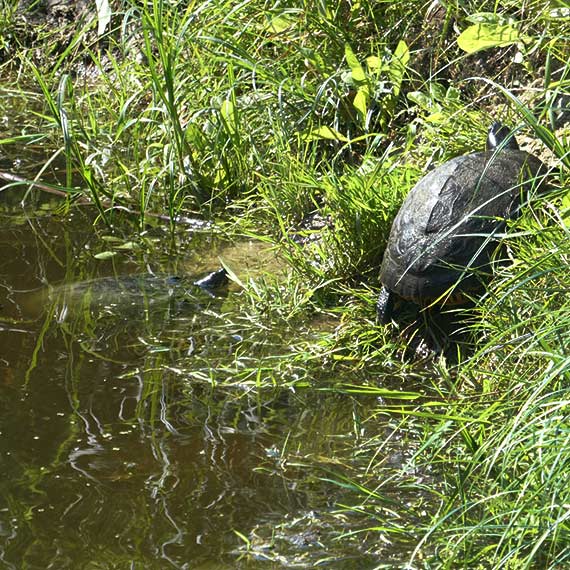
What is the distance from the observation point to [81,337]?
3965mm

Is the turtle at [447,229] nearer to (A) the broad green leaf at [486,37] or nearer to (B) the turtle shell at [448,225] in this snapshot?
(B) the turtle shell at [448,225]

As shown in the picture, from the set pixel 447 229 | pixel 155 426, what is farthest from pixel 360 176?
pixel 155 426

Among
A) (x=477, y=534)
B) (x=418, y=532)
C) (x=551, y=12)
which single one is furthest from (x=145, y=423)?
(x=551, y=12)

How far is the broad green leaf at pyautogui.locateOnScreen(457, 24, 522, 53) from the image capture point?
4.32 meters

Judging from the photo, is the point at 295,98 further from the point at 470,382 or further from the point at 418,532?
the point at 418,532

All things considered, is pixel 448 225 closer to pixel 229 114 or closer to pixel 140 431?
pixel 140 431

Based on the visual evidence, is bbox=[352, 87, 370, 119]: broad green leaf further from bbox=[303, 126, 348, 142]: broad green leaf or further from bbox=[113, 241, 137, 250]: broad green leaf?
bbox=[113, 241, 137, 250]: broad green leaf

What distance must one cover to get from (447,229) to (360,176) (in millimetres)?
735

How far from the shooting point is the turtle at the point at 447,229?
12.4 ft

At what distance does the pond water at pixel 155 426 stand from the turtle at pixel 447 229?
0.41 m

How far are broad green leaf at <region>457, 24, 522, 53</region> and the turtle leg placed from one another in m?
1.16

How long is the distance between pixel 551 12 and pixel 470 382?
1.55 m

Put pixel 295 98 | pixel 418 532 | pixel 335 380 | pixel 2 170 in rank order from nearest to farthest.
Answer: pixel 418 532 < pixel 335 380 < pixel 295 98 < pixel 2 170

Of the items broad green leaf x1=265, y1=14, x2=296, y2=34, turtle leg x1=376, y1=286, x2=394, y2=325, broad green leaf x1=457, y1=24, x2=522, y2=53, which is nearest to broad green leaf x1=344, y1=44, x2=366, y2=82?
broad green leaf x1=265, y1=14, x2=296, y2=34
